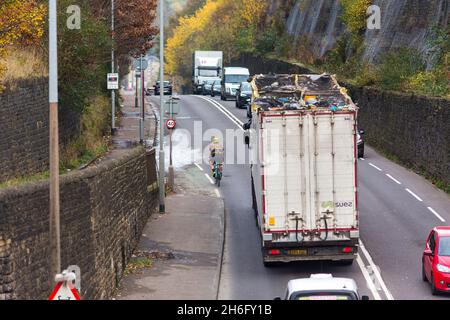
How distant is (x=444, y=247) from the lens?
859 inches

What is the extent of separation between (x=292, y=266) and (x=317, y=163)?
10.7 feet

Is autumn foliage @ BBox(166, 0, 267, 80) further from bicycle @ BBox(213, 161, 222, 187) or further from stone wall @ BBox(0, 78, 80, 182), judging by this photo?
stone wall @ BBox(0, 78, 80, 182)

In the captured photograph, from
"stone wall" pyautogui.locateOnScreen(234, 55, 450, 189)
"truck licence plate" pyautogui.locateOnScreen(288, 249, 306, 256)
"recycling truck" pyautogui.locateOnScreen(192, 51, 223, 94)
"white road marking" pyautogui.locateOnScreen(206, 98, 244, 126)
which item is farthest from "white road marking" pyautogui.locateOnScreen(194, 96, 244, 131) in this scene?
"truck licence plate" pyautogui.locateOnScreen(288, 249, 306, 256)

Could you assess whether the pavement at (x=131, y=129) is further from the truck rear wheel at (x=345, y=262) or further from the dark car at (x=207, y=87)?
the truck rear wheel at (x=345, y=262)

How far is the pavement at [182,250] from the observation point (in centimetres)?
2173

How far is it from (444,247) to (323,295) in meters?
6.95

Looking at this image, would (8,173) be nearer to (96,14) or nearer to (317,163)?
(317,163)

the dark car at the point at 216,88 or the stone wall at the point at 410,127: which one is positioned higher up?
the dark car at the point at 216,88

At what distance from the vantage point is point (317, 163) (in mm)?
23141

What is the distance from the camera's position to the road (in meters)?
22.7

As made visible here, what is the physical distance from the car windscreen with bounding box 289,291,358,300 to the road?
19.2 ft

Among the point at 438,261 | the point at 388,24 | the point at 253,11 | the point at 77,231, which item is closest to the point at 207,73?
the point at 253,11

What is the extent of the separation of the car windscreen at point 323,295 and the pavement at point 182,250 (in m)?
5.32

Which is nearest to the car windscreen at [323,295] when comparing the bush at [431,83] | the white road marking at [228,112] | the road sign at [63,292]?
the road sign at [63,292]
